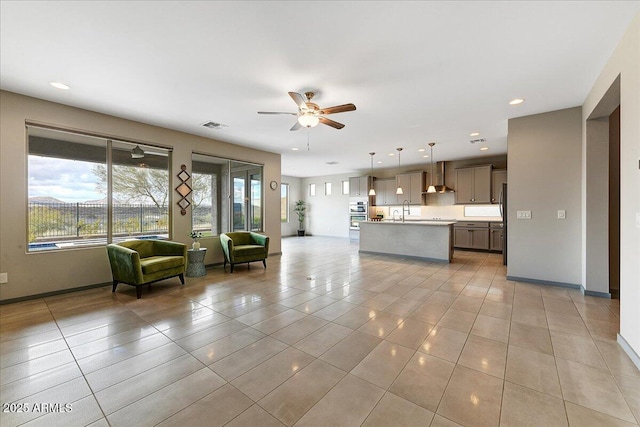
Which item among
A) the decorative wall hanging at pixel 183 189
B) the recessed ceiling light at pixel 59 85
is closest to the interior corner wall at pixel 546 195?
the decorative wall hanging at pixel 183 189

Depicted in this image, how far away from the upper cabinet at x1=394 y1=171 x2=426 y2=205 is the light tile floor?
4.97 meters

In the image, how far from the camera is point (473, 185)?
300 inches

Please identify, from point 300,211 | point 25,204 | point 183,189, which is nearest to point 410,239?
point 183,189

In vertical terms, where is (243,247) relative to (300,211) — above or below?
below

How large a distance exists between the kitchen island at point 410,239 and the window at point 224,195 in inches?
120

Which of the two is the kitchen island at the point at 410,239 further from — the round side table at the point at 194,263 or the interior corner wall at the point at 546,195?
the round side table at the point at 194,263

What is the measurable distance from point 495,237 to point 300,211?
7.49m

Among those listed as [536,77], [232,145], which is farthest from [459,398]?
[232,145]

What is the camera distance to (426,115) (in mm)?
4301

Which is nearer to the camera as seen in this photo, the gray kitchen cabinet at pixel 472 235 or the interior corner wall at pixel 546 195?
the interior corner wall at pixel 546 195

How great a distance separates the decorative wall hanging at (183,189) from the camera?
5.14 metres

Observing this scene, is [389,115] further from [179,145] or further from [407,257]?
[179,145]

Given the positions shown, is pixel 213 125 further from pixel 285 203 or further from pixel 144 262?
pixel 285 203

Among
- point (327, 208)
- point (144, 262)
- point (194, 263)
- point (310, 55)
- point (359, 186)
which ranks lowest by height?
point (194, 263)
